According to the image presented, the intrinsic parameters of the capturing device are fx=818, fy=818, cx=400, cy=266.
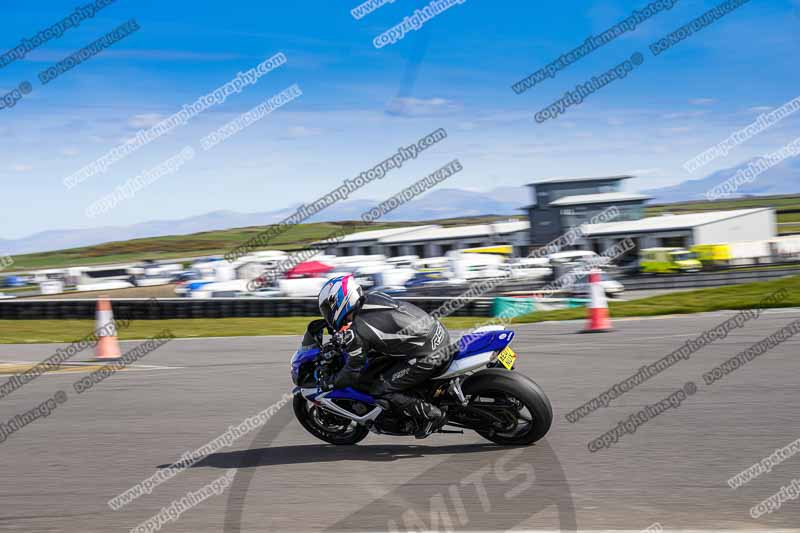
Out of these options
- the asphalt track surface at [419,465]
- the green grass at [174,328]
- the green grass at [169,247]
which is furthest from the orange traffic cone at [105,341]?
the green grass at [169,247]

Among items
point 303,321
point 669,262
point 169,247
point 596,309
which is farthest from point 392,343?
point 169,247

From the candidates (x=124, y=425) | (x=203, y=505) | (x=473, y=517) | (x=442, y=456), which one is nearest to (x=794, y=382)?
(x=442, y=456)

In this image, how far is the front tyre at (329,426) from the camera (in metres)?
6.68

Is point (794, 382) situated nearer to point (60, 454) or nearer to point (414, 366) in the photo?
point (414, 366)

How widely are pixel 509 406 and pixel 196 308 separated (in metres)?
17.5

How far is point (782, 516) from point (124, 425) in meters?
5.97

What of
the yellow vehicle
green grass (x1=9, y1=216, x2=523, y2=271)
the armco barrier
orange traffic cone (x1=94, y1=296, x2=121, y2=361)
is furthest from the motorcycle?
green grass (x1=9, y1=216, x2=523, y2=271)

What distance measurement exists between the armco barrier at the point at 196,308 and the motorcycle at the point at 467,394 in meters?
13.6

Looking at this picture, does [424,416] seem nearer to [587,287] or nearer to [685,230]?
[587,287]

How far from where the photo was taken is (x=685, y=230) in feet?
170

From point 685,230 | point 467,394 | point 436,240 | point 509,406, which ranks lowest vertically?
point 685,230

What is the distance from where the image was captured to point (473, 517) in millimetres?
4648

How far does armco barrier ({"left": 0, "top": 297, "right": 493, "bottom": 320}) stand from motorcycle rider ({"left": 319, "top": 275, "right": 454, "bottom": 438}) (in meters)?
13.8

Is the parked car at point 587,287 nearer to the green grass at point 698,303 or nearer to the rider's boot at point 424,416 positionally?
the green grass at point 698,303
